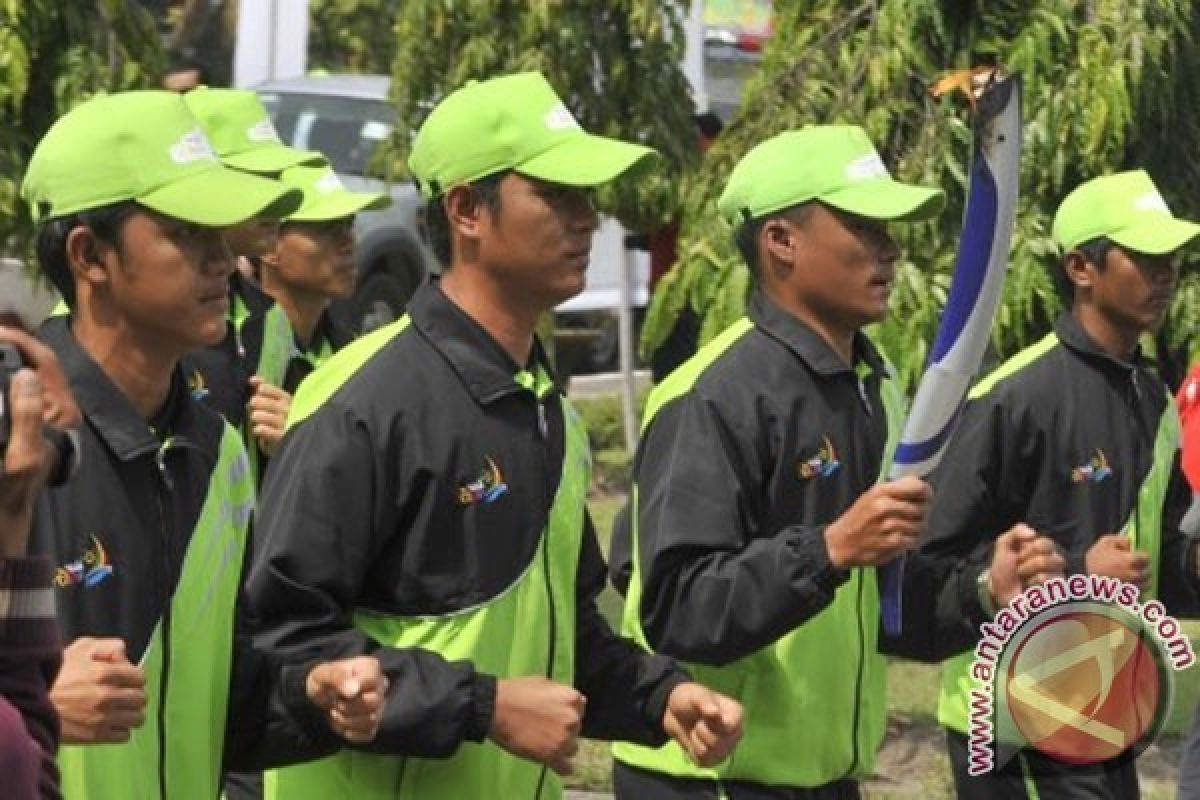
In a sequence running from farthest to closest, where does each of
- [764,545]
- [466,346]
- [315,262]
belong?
1. [315,262]
2. [764,545]
3. [466,346]

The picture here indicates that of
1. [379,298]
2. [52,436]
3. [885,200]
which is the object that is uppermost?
[52,436]

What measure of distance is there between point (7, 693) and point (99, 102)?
1683 millimetres

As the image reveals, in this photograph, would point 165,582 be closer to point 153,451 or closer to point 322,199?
point 153,451

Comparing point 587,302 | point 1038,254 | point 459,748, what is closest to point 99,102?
point 459,748

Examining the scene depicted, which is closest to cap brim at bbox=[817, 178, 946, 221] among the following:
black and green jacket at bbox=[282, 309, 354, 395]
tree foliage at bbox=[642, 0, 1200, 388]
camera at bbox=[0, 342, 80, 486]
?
black and green jacket at bbox=[282, 309, 354, 395]

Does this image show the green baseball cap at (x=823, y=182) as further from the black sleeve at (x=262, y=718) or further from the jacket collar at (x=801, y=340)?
the black sleeve at (x=262, y=718)

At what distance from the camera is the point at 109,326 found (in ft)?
14.6

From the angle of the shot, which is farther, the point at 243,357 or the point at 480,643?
the point at 243,357

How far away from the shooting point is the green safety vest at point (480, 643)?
4.86 meters

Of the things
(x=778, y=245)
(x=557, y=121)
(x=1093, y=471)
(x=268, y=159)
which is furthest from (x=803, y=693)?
(x=268, y=159)

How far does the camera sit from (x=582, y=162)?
5121mm

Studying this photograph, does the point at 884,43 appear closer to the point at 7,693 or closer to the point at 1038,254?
the point at 1038,254

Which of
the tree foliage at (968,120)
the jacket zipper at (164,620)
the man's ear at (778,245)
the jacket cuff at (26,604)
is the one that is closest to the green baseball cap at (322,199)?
the tree foliage at (968,120)

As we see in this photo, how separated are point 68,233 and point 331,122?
14133 mm
